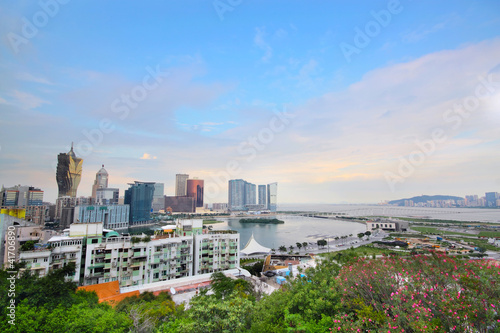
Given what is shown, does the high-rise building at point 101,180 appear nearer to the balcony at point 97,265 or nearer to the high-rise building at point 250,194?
the high-rise building at point 250,194

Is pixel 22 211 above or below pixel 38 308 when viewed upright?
above

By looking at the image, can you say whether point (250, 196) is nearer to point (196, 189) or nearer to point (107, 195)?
point (196, 189)

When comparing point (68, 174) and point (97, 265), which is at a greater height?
point (68, 174)

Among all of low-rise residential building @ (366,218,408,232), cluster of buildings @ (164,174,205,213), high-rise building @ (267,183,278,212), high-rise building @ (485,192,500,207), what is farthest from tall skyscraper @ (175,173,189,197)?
high-rise building @ (485,192,500,207)

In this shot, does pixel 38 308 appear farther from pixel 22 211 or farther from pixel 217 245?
pixel 22 211

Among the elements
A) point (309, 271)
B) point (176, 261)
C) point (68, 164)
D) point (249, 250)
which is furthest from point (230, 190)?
point (309, 271)

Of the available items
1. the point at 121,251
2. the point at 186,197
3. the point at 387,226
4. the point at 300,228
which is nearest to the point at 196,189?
the point at 186,197
